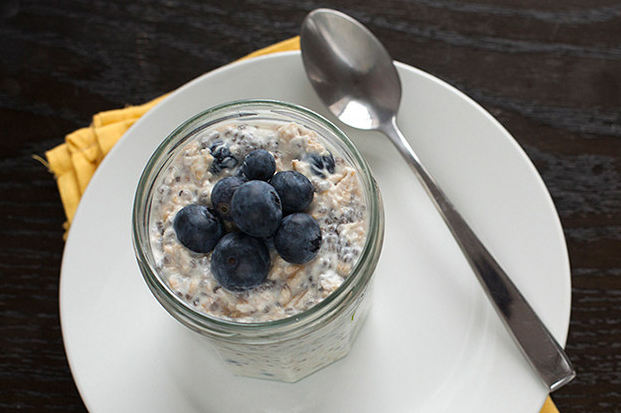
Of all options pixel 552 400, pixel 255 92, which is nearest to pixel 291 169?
pixel 255 92

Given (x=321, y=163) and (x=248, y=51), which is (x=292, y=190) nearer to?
(x=321, y=163)

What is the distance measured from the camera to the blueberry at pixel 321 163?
1001mm

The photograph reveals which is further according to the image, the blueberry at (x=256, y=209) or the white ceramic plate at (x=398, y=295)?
the white ceramic plate at (x=398, y=295)

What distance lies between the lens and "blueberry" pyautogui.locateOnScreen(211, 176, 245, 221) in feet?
3.10

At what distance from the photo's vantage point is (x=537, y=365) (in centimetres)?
120

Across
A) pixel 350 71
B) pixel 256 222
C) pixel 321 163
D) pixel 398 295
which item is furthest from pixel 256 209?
pixel 350 71

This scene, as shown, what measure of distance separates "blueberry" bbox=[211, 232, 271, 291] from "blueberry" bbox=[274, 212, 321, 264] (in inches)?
1.3

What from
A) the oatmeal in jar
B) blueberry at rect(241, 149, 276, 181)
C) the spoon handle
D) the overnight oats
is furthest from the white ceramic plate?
blueberry at rect(241, 149, 276, 181)

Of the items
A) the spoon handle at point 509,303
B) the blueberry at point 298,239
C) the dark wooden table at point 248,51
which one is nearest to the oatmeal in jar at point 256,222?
the blueberry at point 298,239

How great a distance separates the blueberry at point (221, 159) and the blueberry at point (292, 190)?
0.10 m

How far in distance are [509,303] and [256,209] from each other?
60 cm

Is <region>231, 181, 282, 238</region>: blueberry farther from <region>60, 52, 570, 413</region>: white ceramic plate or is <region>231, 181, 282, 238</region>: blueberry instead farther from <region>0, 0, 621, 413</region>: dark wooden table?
<region>0, 0, 621, 413</region>: dark wooden table

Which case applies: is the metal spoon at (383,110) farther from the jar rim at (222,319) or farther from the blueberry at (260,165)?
the blueberry at (260,165)

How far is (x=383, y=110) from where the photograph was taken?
1.37 metres
